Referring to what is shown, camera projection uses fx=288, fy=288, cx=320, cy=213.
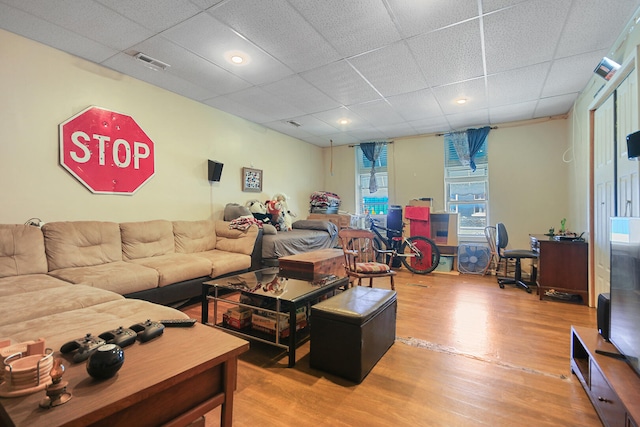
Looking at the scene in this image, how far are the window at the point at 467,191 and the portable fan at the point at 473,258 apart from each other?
0.32 meters

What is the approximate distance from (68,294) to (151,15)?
219 centimetres

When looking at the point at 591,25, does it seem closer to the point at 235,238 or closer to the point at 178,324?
the point at 178,324

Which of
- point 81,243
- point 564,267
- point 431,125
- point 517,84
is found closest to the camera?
point 81,243

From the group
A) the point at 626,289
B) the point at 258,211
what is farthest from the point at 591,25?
the point at 258,211

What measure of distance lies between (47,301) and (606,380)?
3056 millimetres

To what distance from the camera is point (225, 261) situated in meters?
3.40

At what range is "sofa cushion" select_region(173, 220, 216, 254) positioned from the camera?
3.69 metres

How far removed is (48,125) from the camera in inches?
110

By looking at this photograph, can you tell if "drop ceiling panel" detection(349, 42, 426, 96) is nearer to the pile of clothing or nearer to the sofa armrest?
the sofa armrest

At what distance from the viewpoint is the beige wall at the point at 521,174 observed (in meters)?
4.68

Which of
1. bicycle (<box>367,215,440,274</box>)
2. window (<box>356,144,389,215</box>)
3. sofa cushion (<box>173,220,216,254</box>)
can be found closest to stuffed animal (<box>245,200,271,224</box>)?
Result: sofa cushion (<box>173,220,216,254</box>)

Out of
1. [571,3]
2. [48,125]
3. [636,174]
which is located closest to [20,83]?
[48,125]

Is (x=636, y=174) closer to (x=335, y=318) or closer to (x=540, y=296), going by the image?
(x=540, y=296)

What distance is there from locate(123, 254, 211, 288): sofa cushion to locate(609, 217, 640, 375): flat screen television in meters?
3.26
